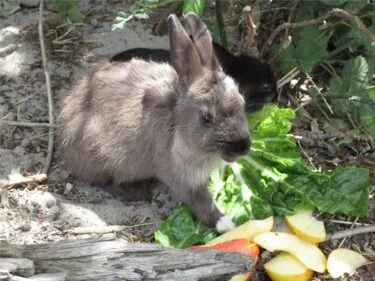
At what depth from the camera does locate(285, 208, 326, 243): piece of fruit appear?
14.6 ft

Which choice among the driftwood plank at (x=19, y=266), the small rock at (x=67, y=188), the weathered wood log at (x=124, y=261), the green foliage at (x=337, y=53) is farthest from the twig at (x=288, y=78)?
the driftwood plank at (x=19, y=266)

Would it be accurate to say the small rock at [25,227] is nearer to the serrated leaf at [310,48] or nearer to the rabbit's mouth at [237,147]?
the rabbit's mouth at [237,147]

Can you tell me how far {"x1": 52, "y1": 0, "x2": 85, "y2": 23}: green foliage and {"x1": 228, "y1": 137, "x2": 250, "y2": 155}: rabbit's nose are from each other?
2252 millimetres

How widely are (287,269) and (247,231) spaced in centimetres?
36

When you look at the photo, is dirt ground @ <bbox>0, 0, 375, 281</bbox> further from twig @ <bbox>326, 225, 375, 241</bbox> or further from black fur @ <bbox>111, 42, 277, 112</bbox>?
black fur @ <bbox>111, 42, 277, 112</bbox>

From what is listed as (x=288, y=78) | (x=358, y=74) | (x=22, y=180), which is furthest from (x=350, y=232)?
(x=22, y=180)

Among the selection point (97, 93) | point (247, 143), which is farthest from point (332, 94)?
point (97, 93)

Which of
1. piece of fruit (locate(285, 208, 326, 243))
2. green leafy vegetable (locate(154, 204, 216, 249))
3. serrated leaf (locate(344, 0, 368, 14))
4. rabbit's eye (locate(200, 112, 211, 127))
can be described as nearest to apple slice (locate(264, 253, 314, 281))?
piece of fruit (locate(285, 208, 326, 243))

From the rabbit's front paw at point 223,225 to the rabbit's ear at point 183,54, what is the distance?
877 millimetres

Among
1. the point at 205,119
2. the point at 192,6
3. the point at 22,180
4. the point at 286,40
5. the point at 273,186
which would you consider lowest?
the point at 273,186

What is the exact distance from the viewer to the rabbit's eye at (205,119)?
4.29m

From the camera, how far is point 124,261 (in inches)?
143

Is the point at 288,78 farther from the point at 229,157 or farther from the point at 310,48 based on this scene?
the point at 229,157

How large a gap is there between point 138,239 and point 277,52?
178 cm
